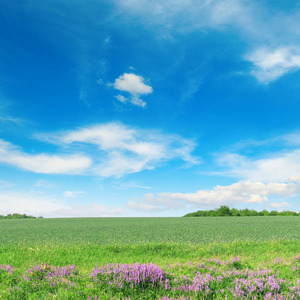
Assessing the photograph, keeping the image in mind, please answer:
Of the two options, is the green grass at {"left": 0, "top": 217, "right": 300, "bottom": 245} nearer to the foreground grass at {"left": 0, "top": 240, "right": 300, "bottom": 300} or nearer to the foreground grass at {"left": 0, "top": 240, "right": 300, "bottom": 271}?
the foreground grass at {"left": 0, "top": 240, "right": 300, "bottom": 271}

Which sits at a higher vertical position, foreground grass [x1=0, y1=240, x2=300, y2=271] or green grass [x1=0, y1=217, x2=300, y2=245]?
green grass [x1=0, y1=217, x2=300, y2=245]

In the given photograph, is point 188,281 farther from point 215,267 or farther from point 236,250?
point 236,250

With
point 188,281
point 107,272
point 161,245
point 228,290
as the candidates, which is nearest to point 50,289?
point 107,272

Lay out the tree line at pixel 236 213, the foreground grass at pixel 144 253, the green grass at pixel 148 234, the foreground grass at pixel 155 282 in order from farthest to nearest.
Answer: the tree line at pixel 236 213
the green grass at pixel 148 234
the foreground grass at pixel 144 253
the foreground grass at pixel 155 282

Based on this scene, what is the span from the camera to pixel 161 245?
39.2 feet

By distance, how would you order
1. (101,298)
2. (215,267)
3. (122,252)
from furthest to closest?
(122,252)
(215,267)
(101,298)

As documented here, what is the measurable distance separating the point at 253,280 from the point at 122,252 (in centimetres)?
642

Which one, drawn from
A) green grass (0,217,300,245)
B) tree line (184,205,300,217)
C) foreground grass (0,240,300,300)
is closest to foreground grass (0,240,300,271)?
foreground grass (0,240,300,300)

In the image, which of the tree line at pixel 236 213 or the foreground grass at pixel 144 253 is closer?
the foreground grass at pixel 144 253

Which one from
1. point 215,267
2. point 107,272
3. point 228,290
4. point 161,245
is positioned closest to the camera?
point 228,290

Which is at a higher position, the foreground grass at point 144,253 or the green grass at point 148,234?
the green grass at point 148,234

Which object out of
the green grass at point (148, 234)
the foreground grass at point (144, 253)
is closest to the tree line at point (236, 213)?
the green grass at point (148, 234)

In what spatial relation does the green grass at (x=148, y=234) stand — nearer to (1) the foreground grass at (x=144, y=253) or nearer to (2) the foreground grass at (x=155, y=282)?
(1) the foreground grass at (x=144, y=253)

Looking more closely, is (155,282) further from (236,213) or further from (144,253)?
(236,213)
